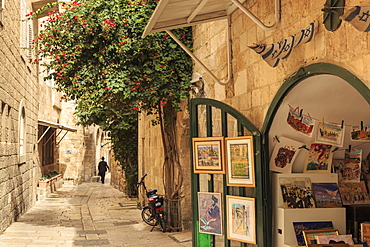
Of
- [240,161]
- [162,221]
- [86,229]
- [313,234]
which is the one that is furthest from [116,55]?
[313,234]

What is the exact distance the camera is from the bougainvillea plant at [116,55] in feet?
27.4

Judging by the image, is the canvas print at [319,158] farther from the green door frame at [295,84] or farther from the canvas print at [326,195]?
the green door frame at [295,84]

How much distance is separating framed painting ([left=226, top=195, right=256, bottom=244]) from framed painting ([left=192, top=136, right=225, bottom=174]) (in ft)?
1.11

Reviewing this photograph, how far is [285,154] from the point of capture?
14.7ft

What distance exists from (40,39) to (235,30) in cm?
515

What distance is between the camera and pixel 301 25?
12.6ft

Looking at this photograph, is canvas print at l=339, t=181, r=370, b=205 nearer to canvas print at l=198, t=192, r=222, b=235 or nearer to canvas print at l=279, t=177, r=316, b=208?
canvas print at l=279, t=177, r=316, b=208

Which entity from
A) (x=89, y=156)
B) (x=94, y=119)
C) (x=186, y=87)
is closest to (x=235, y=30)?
(x=186, y=87)

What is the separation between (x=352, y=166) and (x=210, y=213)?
1451mm

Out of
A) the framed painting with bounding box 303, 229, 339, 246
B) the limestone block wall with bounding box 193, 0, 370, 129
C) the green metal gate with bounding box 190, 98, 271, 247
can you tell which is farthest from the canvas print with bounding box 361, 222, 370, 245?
the limestone block wall with bounding box 193, 0, 370, 129

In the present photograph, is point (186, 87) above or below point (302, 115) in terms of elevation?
above

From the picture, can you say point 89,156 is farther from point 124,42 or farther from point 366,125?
point 366,125

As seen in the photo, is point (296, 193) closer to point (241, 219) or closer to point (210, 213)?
point (241, 219)

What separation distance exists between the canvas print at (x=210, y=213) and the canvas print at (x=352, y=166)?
1.22m
